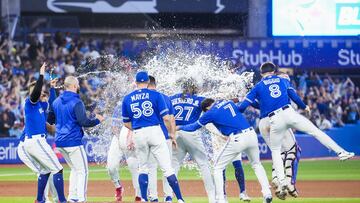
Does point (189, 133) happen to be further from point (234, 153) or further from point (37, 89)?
point (37, 89)

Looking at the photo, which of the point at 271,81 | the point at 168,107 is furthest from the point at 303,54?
the point at 168,107

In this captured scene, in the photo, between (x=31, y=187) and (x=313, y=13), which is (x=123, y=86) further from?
(x=313, y=13)

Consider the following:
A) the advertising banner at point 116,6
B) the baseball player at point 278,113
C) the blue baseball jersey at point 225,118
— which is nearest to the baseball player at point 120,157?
the blue baseball jersey at point 225,118

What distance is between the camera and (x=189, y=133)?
16234mm

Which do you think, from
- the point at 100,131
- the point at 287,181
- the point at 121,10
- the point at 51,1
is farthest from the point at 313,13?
the point at 287,181

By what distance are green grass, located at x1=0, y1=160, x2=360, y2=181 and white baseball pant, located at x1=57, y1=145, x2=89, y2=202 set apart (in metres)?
9.06

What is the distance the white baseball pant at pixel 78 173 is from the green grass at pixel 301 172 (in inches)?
357

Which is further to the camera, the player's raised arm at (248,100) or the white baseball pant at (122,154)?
the white baseball pant at (122,154)

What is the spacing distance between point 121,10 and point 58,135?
2314 cm

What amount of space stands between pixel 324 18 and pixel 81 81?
1230 centimetres

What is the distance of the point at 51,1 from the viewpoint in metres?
38.3

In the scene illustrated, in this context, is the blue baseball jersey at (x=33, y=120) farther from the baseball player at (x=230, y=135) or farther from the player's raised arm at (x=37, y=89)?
the baseball player at (x=230, y=135)

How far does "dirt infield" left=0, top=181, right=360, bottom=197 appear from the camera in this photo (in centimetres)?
1939

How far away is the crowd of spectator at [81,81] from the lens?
3170cm
